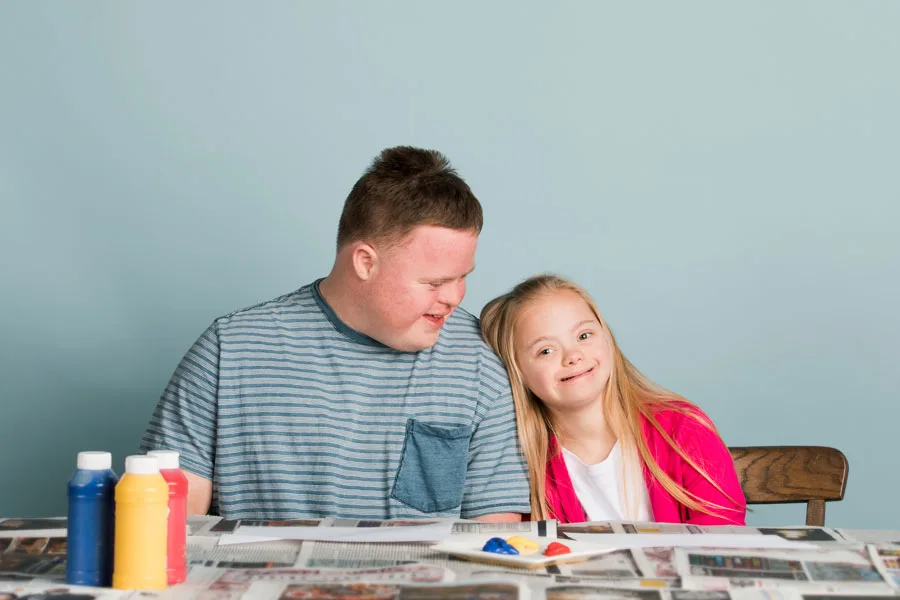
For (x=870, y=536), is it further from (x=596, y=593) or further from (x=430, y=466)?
(x=430, y=466)

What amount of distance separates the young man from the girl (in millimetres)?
115

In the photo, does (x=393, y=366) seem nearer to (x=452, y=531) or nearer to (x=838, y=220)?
(x=452, y=531)

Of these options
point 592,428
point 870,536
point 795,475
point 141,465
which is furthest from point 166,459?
point 795,475

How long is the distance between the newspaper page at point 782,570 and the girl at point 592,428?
716 mm

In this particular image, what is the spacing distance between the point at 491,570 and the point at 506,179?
1.63 m

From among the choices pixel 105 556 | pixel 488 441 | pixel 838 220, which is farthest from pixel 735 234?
pixel 105 556

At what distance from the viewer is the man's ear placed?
200cm

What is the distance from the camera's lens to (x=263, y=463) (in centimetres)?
202

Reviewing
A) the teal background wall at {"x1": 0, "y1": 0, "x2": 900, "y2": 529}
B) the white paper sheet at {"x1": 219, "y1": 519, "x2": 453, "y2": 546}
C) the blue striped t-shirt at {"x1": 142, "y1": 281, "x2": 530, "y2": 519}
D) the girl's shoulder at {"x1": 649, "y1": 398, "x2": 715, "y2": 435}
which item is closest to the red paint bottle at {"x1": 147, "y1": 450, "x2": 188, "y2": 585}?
the white paper sheet at {"x1": 219, "y1": 519, "x2": 453, "y2": 546}

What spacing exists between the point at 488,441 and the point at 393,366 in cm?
24

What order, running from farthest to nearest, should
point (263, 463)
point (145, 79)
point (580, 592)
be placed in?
point (145, 79) < point (263, 463) < point (580, 592)

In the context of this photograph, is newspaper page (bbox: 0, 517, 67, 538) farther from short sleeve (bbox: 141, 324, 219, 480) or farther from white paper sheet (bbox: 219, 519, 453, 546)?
short sleeve (bbox: 141, 324, 219, 480)

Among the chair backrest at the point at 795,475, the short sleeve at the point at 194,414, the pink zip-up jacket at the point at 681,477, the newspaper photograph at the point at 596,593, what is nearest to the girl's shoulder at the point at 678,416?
the pink zip-up jacket at the point at 681,477

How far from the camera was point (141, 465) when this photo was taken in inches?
45.8
